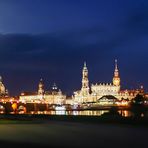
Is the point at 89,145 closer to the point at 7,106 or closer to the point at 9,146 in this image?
the point at 9,146

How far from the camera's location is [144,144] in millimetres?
23281

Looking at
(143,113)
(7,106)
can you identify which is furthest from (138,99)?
(7,106)

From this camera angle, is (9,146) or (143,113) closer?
(9,146)

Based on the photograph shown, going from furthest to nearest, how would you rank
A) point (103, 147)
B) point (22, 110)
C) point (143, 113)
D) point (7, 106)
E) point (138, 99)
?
point (22, 110), point (7, 106), point (138, 99), point (143, 113), point (103, 147)

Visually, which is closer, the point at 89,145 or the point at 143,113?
the point at 89,145

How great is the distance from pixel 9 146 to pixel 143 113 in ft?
152

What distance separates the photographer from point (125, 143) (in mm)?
24156

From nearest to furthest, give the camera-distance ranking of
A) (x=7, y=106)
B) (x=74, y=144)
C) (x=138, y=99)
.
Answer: (x=74, y=144), (x=138, y=99), (x=7, y=106)

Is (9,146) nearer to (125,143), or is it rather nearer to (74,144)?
(74,144)

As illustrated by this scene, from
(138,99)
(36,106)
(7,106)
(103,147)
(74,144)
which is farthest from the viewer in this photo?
(36,106)

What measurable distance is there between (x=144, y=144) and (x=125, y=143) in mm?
1243

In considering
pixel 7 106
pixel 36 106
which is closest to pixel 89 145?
pixel 7 106

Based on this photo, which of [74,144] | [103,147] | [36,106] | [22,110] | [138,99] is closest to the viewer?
[103,147]

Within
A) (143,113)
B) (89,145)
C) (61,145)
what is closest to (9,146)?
(61,145)
